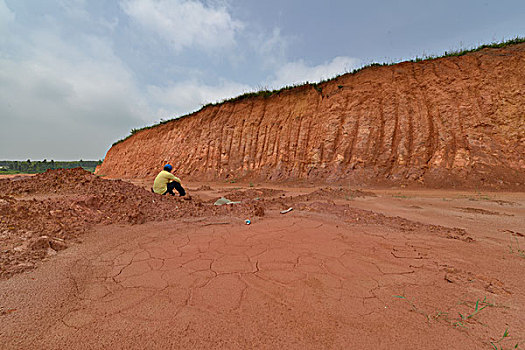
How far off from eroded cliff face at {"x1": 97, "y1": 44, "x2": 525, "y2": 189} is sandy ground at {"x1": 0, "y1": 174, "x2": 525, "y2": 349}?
810 cm

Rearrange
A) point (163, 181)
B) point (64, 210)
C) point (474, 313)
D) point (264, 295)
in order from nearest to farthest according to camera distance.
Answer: point (474, 313), point (264, 295), point (64, 210), point (163, 181)

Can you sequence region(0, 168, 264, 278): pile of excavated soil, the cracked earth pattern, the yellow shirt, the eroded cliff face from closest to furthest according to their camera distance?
1. the cracked earth pattern
2. region(0, 168, 264, 278): pile of excavated soil
3. the yellow shirt
4. the eroded cliff face

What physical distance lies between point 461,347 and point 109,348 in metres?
1.90

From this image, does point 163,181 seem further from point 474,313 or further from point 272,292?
point 474,313

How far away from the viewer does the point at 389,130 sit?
11.1 m

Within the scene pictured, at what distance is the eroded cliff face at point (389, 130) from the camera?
362 inches

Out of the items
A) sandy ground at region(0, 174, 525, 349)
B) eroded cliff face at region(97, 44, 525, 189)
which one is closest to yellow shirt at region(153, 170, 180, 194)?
sandy ground at region(0, 174, 525, 349)

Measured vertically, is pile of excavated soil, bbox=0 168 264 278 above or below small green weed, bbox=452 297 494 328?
above

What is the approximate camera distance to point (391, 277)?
1.89m

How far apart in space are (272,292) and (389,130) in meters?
12.0

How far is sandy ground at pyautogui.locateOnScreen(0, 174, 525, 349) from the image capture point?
1.21m

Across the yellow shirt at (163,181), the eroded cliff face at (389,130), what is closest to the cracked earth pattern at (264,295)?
the yellow shirt at (163,181)

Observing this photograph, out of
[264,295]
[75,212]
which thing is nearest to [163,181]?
[75,212]

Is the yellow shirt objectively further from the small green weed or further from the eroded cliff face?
the eroded cliff face
